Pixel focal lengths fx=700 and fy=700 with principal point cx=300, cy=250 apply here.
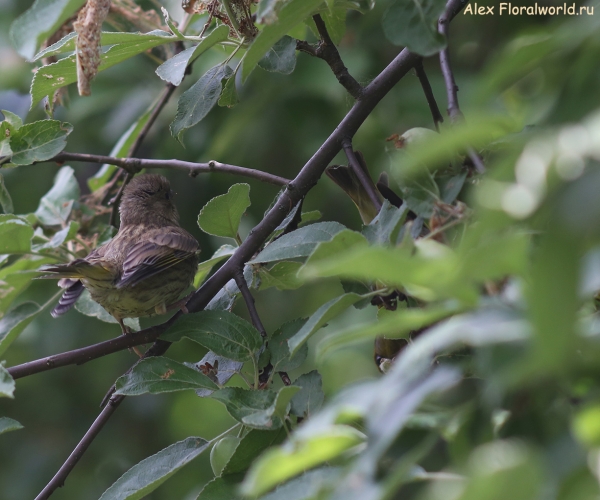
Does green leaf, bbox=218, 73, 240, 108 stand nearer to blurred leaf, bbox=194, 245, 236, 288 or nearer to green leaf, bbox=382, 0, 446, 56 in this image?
blurred leaf, bbox=194, 245, 236, 288

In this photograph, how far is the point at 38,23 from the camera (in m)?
1.51

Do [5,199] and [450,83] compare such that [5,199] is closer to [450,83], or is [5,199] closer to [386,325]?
[450,83]

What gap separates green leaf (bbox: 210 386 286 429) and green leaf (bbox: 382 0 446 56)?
37.4 inches

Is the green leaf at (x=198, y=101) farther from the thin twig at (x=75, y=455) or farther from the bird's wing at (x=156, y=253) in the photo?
the bird's wing at (x=156, y=253)

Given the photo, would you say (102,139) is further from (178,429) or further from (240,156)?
(178,429)

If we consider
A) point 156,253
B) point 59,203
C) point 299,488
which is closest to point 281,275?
point 299,488

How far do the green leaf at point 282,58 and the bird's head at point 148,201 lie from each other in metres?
2.62

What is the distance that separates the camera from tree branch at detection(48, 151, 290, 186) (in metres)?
2.92

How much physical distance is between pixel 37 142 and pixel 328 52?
1.20 m

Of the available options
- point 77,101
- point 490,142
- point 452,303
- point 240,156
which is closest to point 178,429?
point 240,156

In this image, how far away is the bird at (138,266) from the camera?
→ 11.9 feet

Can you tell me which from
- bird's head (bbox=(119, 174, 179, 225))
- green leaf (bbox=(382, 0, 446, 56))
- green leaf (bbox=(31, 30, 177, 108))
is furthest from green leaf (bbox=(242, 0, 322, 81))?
bird's head (bbox=(119, 174, 179, 225))

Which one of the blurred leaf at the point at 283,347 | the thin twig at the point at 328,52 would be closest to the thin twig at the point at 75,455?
the blurred leaf at the point at 283,347

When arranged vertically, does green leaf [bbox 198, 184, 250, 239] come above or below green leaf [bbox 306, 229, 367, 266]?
below
